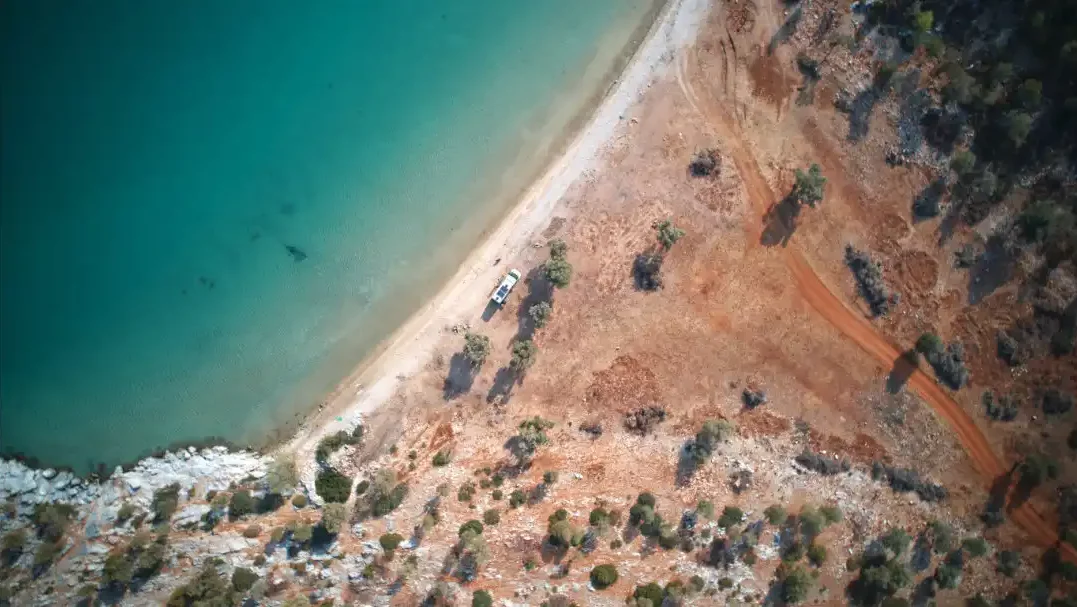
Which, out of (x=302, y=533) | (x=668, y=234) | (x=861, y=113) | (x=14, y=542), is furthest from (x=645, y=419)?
(x=14, y=542)

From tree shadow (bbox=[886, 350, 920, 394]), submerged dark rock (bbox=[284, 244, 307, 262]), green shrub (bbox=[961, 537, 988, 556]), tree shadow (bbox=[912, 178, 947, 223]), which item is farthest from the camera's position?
submerged dark rock (bbox=[284, 244, 307, 262])

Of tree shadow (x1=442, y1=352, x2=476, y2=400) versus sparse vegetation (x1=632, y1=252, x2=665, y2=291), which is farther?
tree shadow (x1=442, y1=352, x2=476, y2=400)

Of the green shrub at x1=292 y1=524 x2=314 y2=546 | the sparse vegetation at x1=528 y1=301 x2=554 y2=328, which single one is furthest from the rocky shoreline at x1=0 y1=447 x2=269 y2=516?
the sparse vegetation at x1=528 y1=301 x2=554 y2=328

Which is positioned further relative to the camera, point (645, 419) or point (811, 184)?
point (645, 419)

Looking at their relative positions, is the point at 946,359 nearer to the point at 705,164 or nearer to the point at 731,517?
the point at 731,517

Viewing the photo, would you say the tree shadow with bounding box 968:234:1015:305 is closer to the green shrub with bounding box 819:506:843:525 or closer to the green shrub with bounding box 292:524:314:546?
the green shrub with bounding box 819:506:843:525

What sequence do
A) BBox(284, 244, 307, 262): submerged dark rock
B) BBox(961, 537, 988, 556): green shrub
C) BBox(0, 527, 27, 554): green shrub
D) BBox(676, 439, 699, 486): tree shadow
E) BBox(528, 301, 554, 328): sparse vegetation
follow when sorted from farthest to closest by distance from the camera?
BBox(284, 244, 307, 262): submerged dark rock, BBox(528, 301, 554, 328): sparse vegetation, BBox(676, 439, 699, 486): tree shadow, BBox(961, 537, 988, 556): green shrub, BBox(0, 527, 27, 554): green shrub

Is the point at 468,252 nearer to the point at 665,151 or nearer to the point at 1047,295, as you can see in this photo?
the point at 665,151
